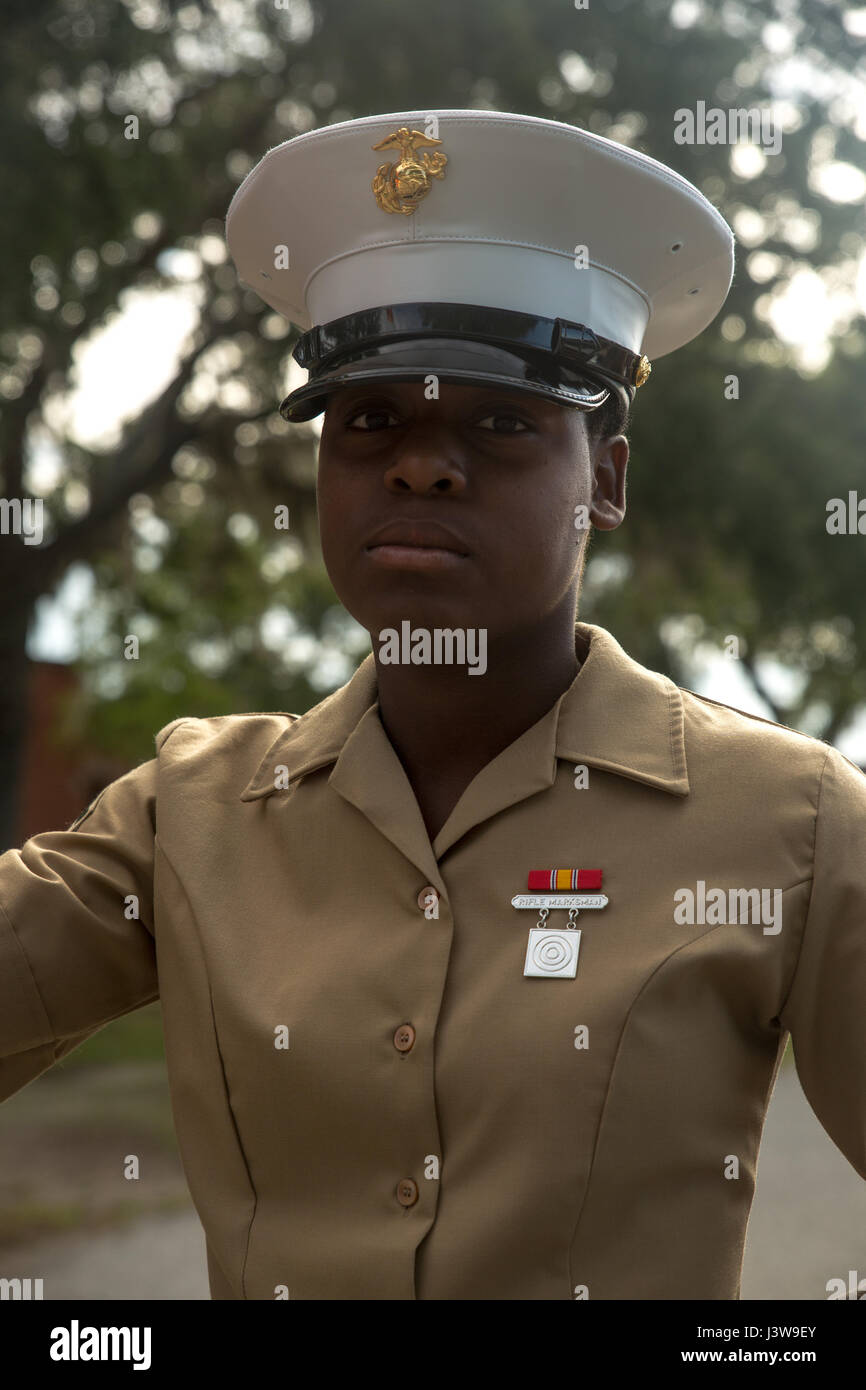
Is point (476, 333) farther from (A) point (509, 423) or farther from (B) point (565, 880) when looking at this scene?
(B) point (565, 880)

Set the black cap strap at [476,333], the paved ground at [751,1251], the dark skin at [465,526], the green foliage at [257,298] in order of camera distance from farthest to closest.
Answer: the green foliage at [257,298] < the paved ground at [751,1251] < the black cap strap at [476,333] < the dark skin at [465,526]

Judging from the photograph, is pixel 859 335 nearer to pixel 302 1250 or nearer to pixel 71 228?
pixel 71 228

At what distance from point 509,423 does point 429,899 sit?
2.09ft

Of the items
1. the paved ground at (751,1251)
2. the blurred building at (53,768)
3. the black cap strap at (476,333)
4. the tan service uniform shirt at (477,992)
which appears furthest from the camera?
the blurred building at (53,768)

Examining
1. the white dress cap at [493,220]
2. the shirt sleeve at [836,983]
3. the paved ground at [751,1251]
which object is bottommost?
the paved ground at [751,1251]

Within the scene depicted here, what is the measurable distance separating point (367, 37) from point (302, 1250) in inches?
309

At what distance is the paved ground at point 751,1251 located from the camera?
6.00m

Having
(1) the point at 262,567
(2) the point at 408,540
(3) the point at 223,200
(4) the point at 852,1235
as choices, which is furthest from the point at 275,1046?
(1) the point at 262,567

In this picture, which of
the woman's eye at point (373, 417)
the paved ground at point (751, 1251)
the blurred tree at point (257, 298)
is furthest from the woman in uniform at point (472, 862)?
the blurred tree at point (257, 298)

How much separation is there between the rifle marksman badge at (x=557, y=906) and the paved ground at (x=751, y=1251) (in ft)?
13.7

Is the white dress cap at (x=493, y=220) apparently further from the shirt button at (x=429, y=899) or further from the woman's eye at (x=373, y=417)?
the shirt button at (x=429, y=899)

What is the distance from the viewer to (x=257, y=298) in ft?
33.7

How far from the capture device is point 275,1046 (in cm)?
203

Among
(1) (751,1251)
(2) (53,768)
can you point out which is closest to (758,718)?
(1) (751,1251)
